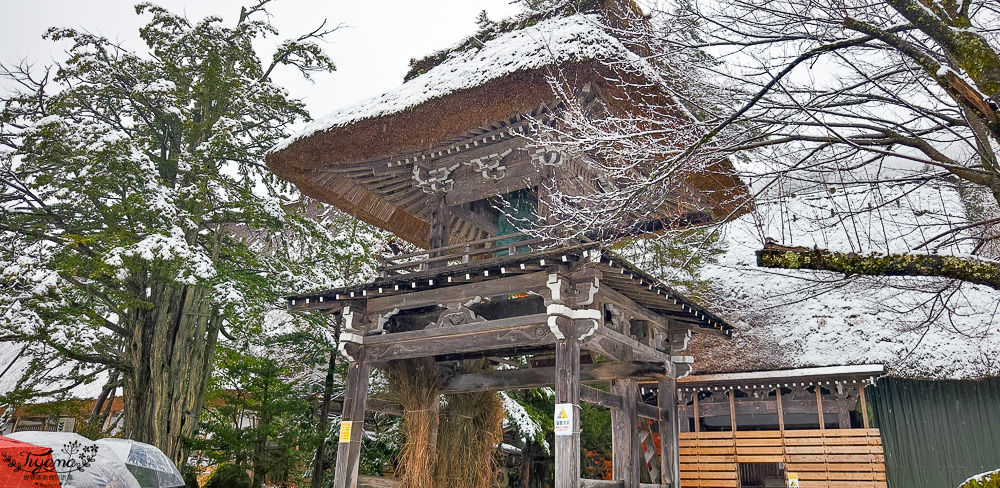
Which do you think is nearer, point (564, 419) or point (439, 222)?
point (564, 419)

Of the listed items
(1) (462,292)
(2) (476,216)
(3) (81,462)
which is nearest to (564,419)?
(1) (462,292)

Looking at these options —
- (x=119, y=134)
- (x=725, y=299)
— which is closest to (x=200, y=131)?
(x=119, y=134)

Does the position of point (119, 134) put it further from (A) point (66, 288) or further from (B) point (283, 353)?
(B) point (283, 353)

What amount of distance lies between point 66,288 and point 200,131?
136 inches

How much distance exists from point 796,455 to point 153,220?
37.9 ft

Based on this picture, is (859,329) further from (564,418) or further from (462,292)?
(462,292)

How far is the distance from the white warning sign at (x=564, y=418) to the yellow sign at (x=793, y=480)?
6.66 metres

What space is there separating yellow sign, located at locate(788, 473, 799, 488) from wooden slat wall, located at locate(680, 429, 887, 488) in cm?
10

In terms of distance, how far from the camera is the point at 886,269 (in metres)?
3.88

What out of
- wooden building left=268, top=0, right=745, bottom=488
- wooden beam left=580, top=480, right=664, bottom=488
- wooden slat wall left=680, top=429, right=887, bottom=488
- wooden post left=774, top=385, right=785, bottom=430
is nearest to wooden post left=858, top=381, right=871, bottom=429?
wooden slat wall left=680, top=429, right=887, bottom=488

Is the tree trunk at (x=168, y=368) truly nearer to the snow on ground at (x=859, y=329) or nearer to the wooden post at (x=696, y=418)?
the wooden post at (x=696, y=418)

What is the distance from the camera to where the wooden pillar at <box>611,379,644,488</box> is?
8523 millimetres

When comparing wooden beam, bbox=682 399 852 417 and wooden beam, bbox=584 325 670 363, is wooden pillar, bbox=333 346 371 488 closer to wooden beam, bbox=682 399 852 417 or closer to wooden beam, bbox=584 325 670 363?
wooden beam, bbox=584 325 670 363

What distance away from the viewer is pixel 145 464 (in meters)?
7.61
